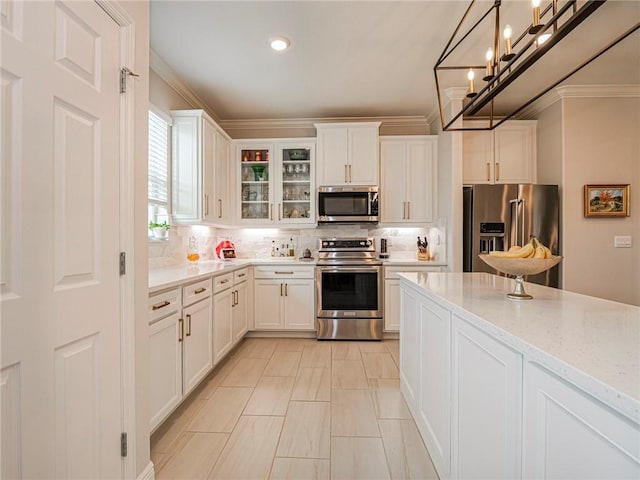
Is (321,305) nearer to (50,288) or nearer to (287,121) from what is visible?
(287,121)

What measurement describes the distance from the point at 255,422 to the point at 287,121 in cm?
351

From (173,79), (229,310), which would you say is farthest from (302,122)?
(229,310)

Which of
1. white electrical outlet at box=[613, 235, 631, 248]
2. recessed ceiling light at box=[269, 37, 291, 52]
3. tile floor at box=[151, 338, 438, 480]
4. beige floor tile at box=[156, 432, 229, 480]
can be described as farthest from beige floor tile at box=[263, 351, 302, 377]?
white electrical outlet at box=[613, 235, 631, 248]

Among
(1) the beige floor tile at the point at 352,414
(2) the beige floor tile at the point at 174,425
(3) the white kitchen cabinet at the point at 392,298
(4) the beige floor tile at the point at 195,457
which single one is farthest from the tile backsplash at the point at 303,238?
(4) the beige floor tile at the point at 195,457

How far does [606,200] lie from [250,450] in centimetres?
399

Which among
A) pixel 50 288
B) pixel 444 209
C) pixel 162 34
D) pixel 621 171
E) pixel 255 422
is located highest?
pixel 162 34

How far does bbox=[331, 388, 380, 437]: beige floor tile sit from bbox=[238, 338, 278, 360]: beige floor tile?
1.07 metres

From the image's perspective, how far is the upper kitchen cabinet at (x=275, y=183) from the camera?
4.05 meters

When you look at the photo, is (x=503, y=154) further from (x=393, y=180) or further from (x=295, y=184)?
(x=295, y=184)

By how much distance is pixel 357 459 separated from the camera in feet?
A: 5.63

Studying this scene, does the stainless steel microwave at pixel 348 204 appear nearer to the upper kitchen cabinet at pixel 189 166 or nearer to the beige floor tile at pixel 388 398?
the upper kitchen cabinet at pixel 189 166

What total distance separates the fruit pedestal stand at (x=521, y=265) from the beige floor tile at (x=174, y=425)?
6.51 ft

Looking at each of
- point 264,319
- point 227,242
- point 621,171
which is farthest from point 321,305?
point 621,171

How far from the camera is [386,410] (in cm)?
219
